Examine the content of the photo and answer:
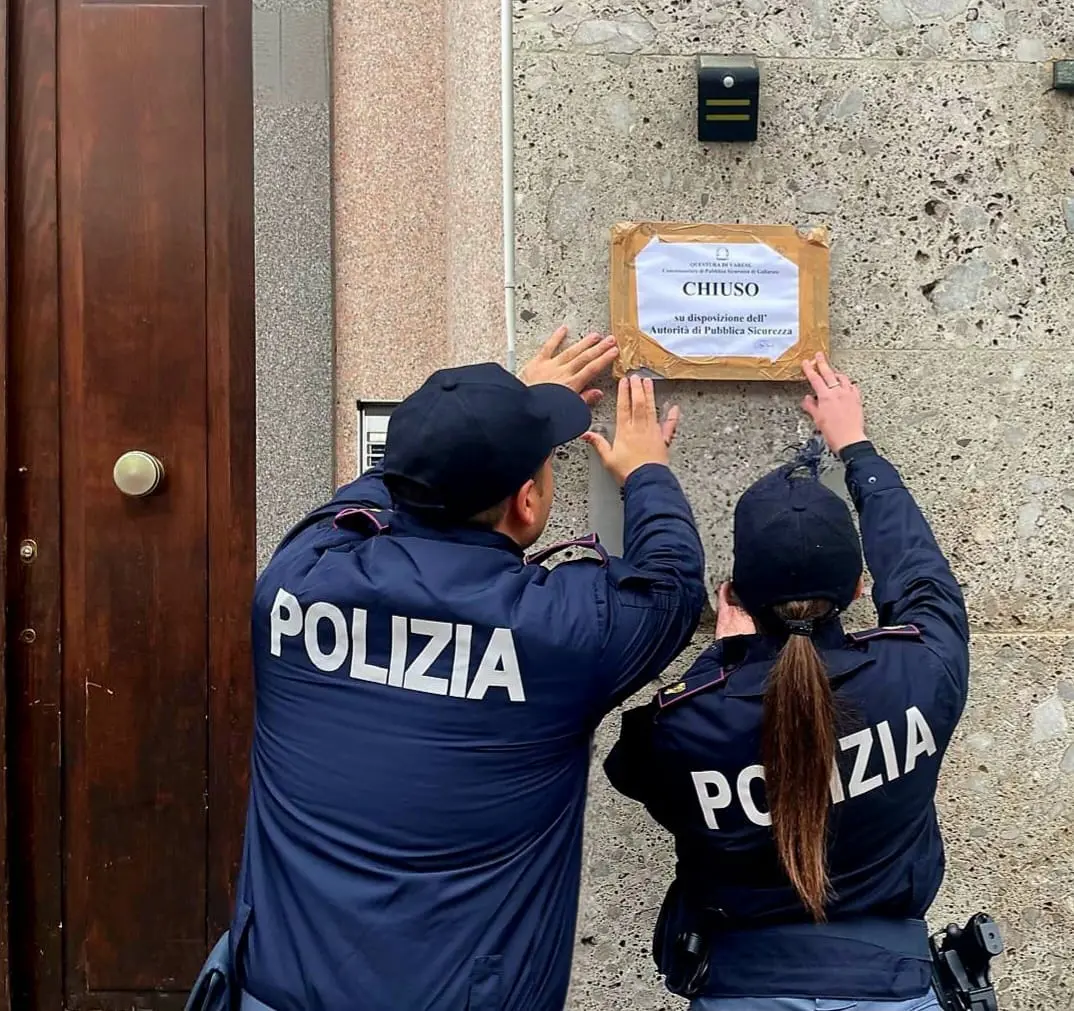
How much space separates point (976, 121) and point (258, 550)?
90.5 inches

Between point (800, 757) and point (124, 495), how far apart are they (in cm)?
234

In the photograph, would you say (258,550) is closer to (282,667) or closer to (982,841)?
(282,667)

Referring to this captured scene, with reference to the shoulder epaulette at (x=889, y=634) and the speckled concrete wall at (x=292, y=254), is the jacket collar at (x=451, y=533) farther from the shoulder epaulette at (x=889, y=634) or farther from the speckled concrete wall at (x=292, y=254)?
the speckled concrete wall at (x=292, y=254)

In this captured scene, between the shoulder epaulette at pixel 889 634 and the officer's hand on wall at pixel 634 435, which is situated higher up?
the officer's hand on wall at pixel 634 435

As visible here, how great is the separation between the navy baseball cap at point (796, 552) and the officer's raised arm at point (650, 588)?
0.10 meters

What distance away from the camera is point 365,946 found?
1689 mm

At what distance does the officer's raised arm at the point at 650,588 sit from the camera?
69.2 inches

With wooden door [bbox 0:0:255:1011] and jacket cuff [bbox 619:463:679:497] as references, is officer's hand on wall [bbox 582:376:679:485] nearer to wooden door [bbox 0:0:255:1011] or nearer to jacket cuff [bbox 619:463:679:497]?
jacket cuff [bbox 619:463:679:497]

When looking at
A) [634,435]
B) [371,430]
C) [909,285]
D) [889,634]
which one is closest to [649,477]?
[634,435]

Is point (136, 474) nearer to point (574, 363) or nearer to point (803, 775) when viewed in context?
point (574, 363)

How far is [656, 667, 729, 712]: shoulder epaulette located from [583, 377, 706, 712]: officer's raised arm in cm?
5

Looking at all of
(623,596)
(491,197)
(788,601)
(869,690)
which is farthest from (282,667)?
(491,197)

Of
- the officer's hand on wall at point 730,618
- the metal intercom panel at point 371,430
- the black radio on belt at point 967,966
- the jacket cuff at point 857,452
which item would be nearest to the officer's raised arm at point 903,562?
the jacket cuff at point 857,452

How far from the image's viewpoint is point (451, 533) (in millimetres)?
1804
